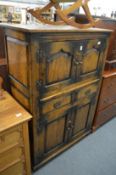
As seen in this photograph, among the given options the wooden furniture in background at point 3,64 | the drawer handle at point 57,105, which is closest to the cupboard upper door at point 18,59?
the wooden furniture in background at point 3,64

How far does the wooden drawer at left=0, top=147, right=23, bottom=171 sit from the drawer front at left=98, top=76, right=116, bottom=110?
3.61ft

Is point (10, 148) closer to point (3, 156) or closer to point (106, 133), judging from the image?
point (3, 156)

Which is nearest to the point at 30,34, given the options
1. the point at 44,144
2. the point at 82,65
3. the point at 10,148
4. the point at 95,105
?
the point at 82,65

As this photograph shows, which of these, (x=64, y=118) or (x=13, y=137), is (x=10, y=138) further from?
(x=64, y=118)

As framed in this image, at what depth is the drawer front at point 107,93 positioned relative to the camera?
170 cm

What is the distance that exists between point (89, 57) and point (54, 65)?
400 mm

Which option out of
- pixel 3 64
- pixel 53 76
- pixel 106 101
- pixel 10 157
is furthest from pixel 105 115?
pixel 3 64

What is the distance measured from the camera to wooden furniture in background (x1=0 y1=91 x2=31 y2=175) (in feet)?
3.18

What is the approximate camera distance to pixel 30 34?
2.81 ft

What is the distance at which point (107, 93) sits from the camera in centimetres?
180

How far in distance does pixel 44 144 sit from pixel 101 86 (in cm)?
89

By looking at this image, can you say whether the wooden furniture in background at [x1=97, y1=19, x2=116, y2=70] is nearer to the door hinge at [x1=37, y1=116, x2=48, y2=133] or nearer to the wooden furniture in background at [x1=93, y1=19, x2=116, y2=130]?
the wooden furniture in background at [x1=93, y1=19, x2=116, y2=130]

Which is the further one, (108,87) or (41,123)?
(108,87)

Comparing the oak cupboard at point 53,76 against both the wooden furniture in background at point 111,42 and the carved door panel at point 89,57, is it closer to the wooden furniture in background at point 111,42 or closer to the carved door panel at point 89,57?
the carved door panel at point 89,57
